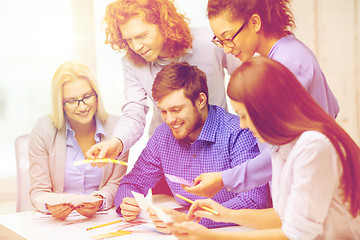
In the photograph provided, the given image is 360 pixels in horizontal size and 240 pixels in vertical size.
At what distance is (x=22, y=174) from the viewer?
240cm

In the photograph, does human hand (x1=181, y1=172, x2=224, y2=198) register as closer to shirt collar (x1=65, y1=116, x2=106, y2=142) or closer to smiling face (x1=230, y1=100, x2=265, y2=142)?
smiling face (x1=230, y1=100, x2=265, y2=142)

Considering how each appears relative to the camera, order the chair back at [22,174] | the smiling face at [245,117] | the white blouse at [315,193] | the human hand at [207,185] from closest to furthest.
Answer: the white blouse at [315,193] < the smiling face at [245,117] < the human hand at [207,185] < the chair back at [22,174]

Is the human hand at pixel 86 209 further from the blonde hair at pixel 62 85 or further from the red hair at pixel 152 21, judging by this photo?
the red hair at pixel 152 21

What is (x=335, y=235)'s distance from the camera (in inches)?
49.6

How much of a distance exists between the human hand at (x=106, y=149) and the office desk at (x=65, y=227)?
262 millimetres

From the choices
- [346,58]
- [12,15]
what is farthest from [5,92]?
[346,58]

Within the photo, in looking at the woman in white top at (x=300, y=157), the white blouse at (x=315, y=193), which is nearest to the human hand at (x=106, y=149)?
the woman in white top at (x=300, y=157)

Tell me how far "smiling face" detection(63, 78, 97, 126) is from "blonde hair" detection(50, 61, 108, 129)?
0.02m

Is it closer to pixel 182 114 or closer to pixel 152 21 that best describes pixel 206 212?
pixel 182 114

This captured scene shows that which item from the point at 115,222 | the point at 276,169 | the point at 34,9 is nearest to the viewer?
the point at 276,169

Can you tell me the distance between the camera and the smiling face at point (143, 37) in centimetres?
219

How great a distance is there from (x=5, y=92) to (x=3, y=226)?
769 mm

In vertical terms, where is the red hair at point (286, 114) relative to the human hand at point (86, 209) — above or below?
above

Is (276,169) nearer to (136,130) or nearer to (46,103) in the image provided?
(136,130)
